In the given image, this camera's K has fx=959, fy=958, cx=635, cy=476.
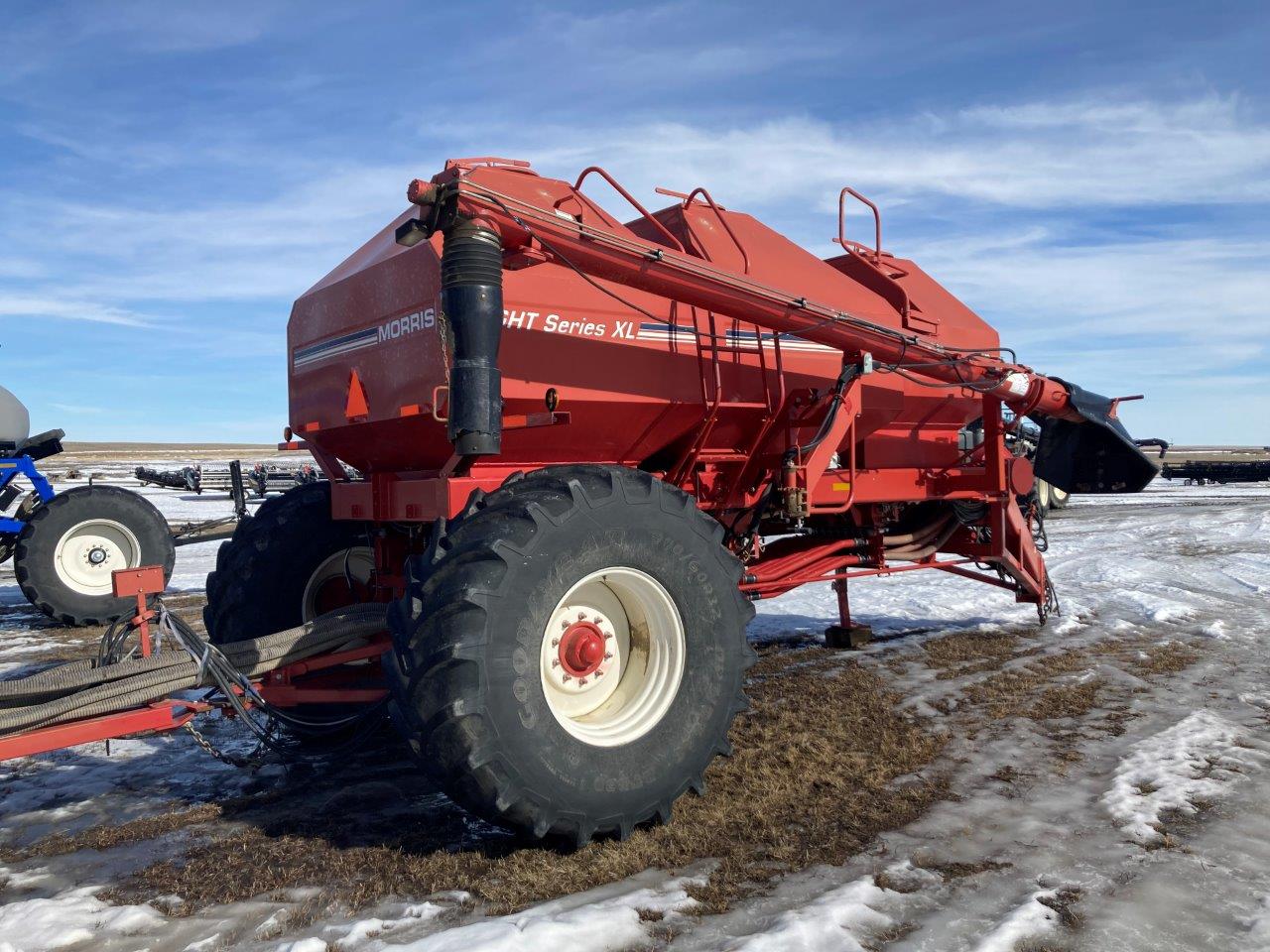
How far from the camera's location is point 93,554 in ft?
31.0

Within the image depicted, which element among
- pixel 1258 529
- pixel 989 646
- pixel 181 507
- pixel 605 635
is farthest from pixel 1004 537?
pixel 181 507

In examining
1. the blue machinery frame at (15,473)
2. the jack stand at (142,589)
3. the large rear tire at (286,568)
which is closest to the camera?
the jack stand at (142,589)

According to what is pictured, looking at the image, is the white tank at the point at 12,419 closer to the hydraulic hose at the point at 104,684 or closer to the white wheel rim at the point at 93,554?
the white wheel rim at the point at 93,554

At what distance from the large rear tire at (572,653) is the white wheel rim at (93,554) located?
7.30 metres

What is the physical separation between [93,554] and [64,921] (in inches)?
294

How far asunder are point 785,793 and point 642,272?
231cm

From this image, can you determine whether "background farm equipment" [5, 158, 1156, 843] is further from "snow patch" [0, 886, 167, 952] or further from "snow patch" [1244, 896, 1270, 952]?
"snow patch" [1244, 896, 1270, 952]

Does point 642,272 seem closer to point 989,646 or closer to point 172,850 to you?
point 172,850

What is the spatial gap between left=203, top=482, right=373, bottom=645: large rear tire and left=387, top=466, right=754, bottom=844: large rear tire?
6.98 feet

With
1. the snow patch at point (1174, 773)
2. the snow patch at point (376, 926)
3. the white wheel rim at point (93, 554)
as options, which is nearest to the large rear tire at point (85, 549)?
the white wheel rim at point (93, 554)

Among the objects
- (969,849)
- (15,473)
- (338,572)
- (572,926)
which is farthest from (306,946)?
(15,473)

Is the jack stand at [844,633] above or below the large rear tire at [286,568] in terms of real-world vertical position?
below

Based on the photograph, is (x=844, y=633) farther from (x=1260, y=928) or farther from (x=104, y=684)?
(x=104, y=684)

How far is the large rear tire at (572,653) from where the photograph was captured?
313 cm
